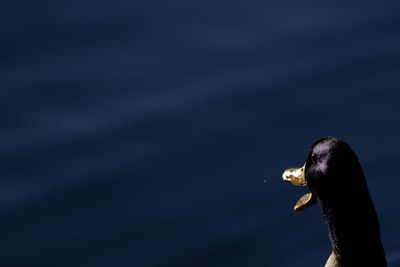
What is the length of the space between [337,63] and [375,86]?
36cm

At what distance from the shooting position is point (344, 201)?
7914 mm

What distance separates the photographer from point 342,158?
7758 millimetres

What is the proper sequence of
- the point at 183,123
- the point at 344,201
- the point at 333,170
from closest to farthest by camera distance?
the point at 333,170 → the point at 344,201 → the point at 183,123

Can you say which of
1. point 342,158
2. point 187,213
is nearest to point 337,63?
point 187,213

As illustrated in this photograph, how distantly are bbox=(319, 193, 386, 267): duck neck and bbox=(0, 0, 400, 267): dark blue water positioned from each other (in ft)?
1.89

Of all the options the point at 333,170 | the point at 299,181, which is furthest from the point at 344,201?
the point at 299,181

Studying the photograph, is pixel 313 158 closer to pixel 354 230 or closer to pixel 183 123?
pixel 354 230

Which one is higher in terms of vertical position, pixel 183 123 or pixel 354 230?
pixel 183 123

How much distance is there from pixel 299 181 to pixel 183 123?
4.46 ft

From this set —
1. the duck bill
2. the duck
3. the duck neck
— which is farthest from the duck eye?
the duck bill

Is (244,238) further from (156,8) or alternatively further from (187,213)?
(156,8)

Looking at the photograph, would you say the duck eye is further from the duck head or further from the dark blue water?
the dark blue water

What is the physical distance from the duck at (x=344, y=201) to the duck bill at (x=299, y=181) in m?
0.02

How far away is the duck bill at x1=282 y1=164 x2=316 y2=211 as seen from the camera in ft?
27.3
